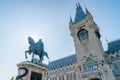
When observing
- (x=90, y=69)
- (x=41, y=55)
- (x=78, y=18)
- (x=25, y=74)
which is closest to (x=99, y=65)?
(x=90, y=69)

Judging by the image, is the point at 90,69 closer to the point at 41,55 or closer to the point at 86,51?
the point at 86,51

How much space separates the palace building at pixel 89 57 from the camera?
111ft

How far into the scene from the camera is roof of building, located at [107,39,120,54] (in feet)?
129

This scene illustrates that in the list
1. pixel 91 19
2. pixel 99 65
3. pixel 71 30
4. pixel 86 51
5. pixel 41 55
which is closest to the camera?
pixel 41 55


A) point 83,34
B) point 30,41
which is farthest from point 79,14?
point 30,41

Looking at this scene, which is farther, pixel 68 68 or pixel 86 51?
pixel 68 68

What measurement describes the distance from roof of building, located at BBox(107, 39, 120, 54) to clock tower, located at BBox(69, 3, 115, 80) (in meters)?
3.20

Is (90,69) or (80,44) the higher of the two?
(80,44)

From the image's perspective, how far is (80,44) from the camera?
130 ft

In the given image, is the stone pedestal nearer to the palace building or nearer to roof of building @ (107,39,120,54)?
the palace building

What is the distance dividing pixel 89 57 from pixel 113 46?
10862 millimetres

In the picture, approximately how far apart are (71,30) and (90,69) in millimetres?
14779

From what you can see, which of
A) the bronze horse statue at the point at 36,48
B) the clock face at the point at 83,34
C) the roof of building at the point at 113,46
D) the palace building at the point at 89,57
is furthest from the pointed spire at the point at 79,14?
the bronze horse statue at the point at 36,48

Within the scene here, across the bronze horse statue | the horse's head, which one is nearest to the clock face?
the bronze horse statue
